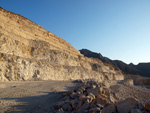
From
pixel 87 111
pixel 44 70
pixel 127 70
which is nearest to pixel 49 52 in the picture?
pixel 44 70

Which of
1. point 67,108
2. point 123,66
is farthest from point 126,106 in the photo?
point 123,66

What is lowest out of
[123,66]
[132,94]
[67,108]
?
[132,94]

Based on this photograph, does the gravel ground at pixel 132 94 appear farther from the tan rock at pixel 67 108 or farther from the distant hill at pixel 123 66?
the distant hill at pixel 123 66

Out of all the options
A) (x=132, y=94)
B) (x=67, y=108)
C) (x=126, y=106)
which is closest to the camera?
(x=126, y=106)

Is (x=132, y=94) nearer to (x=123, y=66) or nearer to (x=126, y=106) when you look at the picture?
(x=126, y=106)

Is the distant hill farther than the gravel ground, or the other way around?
the distant hill

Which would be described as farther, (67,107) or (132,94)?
(132,94)

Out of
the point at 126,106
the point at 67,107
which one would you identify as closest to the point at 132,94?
the point at 126,106

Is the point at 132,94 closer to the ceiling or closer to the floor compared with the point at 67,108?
closer to the floor

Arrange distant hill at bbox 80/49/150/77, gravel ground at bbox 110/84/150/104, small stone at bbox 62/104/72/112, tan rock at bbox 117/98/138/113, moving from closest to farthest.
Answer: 1. tan rock at bbox 117/98/138/113
2. small stone at bbox 62/104/72/112
3. gravel ground at bbox 110/84/150/104
4. distant hill at bbox 80/49/150/77

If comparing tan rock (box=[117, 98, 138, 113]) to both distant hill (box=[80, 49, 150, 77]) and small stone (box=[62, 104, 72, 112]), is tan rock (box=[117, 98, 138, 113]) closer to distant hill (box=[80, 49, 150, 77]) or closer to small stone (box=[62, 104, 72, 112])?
small stone (box=[62, 104, 72, 112])

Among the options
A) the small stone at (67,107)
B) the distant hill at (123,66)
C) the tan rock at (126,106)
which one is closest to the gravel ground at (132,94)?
the tan rock at (126,106)

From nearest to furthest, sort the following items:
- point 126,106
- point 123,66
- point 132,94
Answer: point 126,106 < point 132,94 < point 123,66

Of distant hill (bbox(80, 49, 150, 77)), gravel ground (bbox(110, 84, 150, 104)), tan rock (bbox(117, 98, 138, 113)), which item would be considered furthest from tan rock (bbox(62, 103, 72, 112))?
distant hill (bbox(80, 49, 150, 77))
